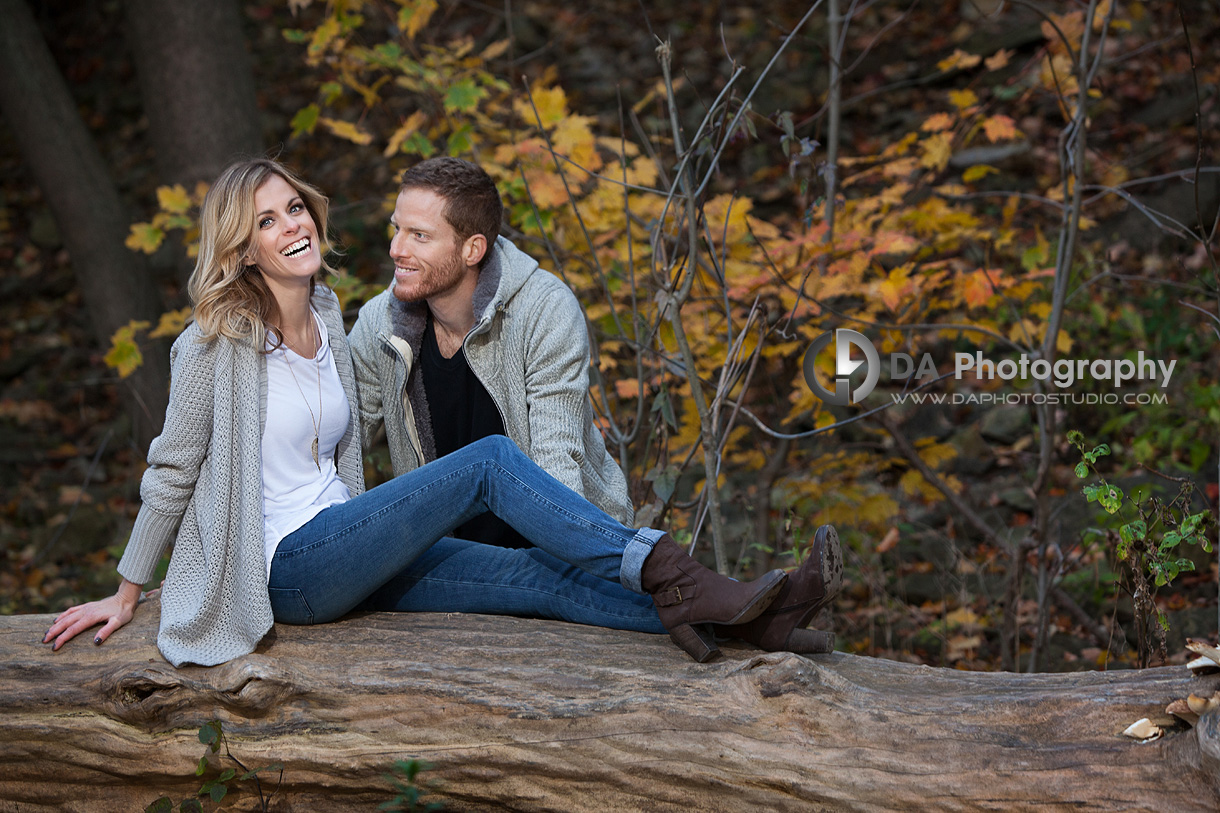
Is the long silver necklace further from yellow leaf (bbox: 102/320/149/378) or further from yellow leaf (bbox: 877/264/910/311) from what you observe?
yellow leaf (bbox: 877/264/910/311)

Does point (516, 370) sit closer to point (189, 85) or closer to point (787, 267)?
point (787, 267)

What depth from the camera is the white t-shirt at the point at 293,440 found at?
2.76m

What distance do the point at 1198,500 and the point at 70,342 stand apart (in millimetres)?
7857

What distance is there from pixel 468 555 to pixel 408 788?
73 cm

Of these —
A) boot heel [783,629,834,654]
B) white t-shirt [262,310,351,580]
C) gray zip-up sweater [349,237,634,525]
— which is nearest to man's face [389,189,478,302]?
gray zip-up sweater [349,237,634,525]

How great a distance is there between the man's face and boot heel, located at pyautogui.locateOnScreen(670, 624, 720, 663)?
4.14 ft

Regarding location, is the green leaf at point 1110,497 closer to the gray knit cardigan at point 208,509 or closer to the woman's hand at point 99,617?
the gray knit cardigan at point 208,509

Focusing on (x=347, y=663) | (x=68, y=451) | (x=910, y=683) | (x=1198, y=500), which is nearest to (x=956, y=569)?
(x=1198, y=500)

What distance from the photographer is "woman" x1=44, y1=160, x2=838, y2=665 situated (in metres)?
2.53

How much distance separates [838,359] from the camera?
3.94 metres

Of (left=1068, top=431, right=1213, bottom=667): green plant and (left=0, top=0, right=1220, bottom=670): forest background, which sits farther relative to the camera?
(left=0, top=0, right=1220, bottom=670): forest background

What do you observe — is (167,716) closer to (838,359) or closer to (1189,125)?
Answer: (838,359)

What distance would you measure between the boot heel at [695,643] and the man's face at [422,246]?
4.14 ft

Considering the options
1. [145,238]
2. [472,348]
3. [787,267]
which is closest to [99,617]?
[472,348]
